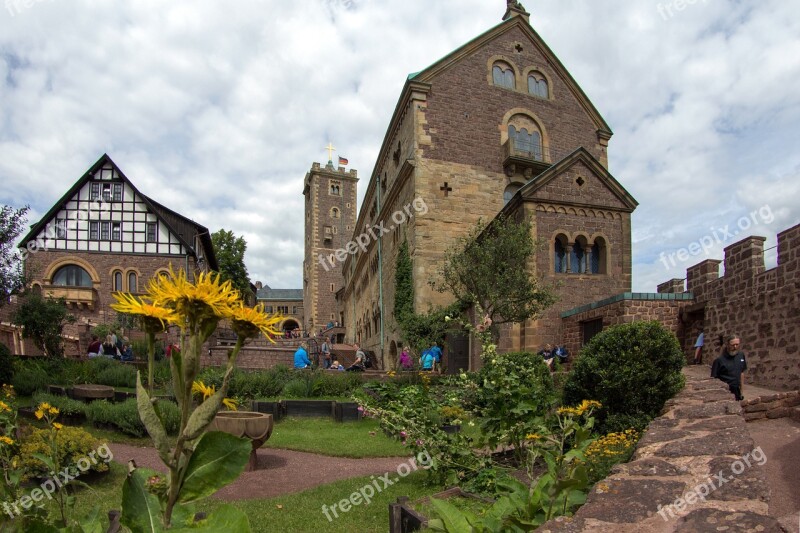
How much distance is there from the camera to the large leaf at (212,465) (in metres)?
1.17

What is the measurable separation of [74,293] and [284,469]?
27.4m

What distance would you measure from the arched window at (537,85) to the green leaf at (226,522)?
89.0 ft

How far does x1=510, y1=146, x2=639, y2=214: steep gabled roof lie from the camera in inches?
708

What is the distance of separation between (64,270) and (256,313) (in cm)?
3530

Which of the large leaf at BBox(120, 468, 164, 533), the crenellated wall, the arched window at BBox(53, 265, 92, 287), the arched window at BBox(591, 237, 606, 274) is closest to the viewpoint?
the large leaf at BBox(120, 468, 164, 533)

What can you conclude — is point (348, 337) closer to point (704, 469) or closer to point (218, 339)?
point (218, 339)

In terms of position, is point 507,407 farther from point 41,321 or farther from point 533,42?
point 533,42

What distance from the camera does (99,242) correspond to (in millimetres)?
30828

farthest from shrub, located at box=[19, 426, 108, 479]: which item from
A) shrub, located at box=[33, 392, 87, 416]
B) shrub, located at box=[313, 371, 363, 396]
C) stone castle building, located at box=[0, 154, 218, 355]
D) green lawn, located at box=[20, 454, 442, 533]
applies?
stone castle building, located at box=[0, 154, 218, 355]

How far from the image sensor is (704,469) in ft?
12.8

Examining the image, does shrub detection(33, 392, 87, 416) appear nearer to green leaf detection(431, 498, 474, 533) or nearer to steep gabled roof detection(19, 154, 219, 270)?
green leaf detection(431, 498, 474, 533)

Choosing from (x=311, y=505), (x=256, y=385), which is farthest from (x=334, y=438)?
(x=256, y=385)

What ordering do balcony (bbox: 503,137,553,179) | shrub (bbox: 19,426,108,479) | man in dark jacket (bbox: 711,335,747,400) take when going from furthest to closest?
balcony (bbox: 503,137,553,179), man in dark jacket (bbox: 711,335,747,400), shrub (bbox: 19,426,108,479)

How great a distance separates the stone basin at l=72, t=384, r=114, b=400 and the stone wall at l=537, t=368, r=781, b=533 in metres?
11.2
